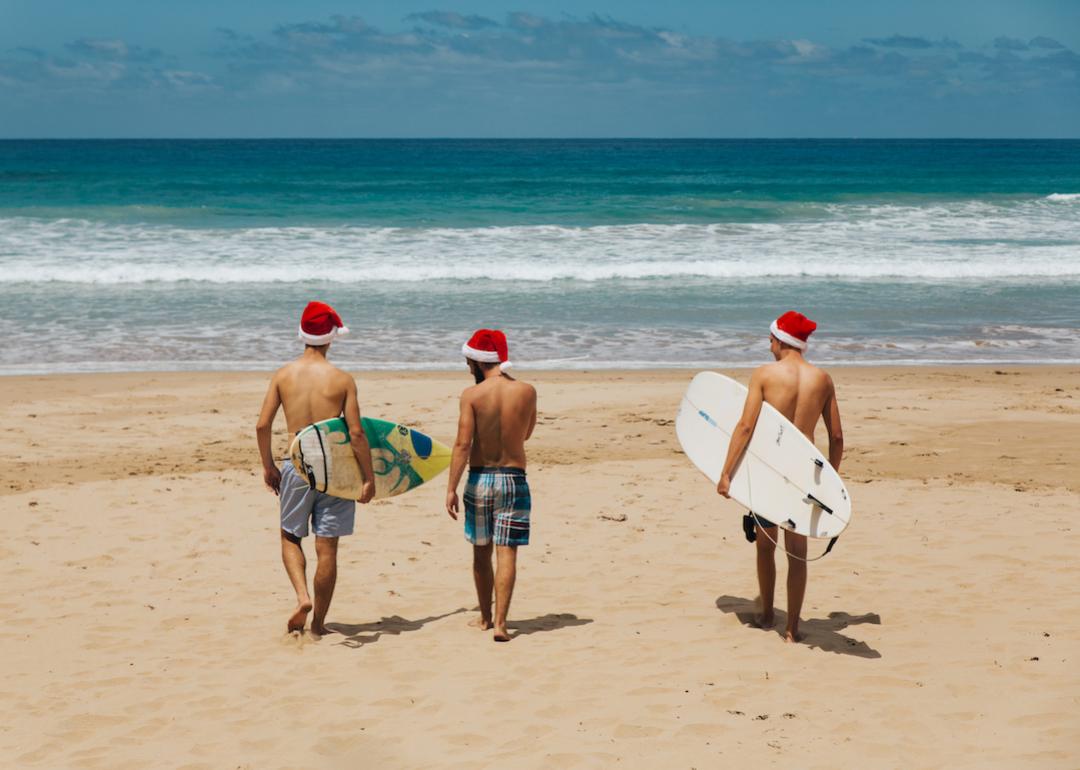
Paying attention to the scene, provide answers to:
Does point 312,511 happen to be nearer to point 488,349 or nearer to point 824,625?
point 488,349

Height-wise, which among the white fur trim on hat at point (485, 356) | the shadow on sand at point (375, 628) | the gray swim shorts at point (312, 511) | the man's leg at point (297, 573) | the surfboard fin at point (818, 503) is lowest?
the shadow on sand at point (375, 628)

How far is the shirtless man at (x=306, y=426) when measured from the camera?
5.13 metres

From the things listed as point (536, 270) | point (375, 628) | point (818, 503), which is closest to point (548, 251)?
point (536, 270)

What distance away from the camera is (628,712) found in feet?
14.9

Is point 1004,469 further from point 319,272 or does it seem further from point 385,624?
point 319,272

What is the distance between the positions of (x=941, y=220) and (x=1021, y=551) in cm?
2628

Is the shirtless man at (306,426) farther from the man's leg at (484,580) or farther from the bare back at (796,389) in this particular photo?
the bare back at (796,389)

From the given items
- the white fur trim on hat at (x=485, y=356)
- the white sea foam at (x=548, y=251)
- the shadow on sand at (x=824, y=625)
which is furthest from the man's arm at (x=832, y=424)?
the white sea foam at (x=548, y=251)

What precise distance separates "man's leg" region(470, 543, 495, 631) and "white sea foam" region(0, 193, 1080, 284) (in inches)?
614

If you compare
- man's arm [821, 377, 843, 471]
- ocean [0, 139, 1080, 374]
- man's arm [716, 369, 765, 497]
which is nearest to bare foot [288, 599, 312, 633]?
man's arm [716, 369, 765, 497]

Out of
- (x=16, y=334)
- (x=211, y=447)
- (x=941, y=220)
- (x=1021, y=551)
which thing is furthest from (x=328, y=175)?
(x=1021, y=551)

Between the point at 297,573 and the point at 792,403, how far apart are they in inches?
95.8

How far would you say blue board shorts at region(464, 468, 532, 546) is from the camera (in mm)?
5211

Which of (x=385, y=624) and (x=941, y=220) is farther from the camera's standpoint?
(x=941, y=220)
